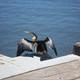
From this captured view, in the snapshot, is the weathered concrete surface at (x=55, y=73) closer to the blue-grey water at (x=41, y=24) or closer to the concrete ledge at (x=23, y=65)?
the concrete ledge at (x=23, y=65)

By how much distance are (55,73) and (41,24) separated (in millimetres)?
13785

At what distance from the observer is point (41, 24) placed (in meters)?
17.2

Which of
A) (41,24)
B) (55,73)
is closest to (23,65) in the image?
(55,73)

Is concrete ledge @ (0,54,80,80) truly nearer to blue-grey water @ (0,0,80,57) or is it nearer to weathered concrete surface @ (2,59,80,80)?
weathered concrete surface @ (2,59,80,80)

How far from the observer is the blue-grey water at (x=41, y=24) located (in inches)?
519

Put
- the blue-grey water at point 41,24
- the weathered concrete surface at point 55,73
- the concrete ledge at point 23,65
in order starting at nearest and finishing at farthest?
the weathered concrete surface at point 55,73 < the concrete ledge at point 23,65 < the blue-grey water at point 41,24

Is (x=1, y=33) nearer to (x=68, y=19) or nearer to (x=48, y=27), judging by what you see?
(x=48, y=27)

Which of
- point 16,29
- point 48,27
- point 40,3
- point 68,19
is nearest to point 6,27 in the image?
point 16,29

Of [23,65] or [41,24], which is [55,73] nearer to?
[23,65]

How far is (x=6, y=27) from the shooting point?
1619 cm

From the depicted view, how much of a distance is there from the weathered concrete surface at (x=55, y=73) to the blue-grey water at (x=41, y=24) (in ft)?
25.5

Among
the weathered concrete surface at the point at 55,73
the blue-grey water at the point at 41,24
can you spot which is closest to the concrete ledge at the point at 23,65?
the weathered concrete surface at the point at 55,73

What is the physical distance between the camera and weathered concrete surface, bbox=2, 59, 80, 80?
3.35 m

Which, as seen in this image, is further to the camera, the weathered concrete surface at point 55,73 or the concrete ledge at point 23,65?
the concrete ledge at point 23,65
